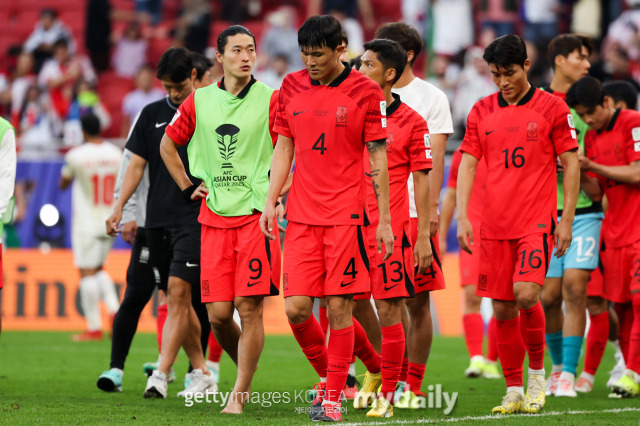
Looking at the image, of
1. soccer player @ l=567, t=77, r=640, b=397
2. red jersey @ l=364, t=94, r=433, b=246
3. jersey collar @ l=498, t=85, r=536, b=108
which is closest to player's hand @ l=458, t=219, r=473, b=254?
red jersey @ l=364, t=94, r=433, b=246

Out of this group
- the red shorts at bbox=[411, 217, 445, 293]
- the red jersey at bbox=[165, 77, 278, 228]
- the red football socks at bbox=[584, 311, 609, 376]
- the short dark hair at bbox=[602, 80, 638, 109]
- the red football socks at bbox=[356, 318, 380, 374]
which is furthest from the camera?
the short dark hair at bbox=[602, 80, 638, 109]

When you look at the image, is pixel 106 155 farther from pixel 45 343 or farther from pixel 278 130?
pixel 278 130

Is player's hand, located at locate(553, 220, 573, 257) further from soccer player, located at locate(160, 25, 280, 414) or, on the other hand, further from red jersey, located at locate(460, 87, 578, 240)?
soccer player, located at locate(160, 25, 280, 414)

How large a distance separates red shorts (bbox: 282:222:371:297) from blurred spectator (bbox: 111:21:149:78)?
1525 cm

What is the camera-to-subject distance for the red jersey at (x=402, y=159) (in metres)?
6.65

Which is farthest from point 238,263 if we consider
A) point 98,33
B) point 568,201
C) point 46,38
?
point 98,33

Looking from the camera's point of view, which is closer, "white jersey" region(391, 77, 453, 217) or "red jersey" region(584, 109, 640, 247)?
"white jersey" region(391, 77, 453, 217)

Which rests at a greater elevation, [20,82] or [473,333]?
[20,82]

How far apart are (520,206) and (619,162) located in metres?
1.96

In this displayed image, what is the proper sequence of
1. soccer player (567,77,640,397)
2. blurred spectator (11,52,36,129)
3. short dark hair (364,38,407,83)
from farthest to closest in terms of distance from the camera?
1. blurred spectator (11,52,36,129)
2. soccer player (567,77,640,397)
3. short dark hair (364,38,407,83)

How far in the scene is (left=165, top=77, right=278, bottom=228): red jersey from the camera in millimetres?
6512

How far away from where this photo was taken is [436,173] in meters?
7.29

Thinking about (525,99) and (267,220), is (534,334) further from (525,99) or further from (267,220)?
(267,220)

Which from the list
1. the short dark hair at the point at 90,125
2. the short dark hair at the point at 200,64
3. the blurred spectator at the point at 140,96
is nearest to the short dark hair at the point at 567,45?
the short dark hair at the point at 200,64
